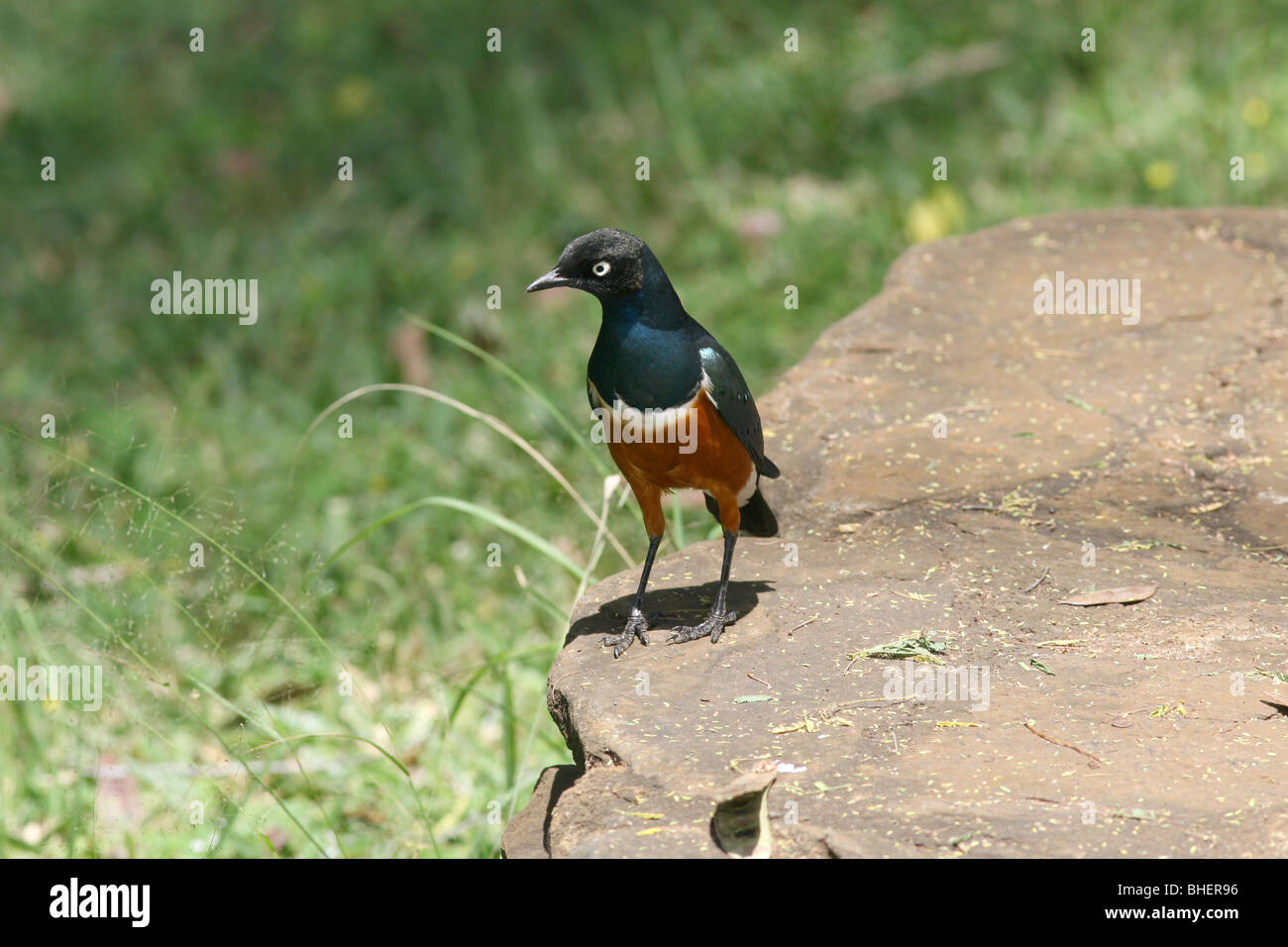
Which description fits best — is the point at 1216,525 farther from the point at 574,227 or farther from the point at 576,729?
the point at 574,227

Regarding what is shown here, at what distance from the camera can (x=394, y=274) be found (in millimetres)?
6770

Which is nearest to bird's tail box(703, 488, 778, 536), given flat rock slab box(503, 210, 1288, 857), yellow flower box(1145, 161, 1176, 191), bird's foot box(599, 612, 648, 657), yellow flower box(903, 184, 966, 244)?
flat rock slab box(503, 210, 1288, 857)

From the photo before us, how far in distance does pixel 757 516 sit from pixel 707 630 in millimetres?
535

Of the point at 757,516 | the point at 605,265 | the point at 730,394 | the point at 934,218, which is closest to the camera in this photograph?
the point at 605,265

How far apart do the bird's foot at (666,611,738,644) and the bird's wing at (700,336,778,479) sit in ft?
1.38

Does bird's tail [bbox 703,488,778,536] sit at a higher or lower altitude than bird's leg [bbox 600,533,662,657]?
higher

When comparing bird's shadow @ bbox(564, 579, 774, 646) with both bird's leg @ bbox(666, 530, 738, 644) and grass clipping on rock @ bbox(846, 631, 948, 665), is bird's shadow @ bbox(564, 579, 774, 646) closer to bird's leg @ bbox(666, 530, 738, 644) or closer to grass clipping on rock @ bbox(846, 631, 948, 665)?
Answer: bird's leg @ bbox(666, 530, 738, 644)

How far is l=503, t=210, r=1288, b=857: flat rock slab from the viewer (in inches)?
103

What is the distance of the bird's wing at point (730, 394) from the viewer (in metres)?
3.42

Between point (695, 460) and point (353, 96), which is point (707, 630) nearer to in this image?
point (695, 460)

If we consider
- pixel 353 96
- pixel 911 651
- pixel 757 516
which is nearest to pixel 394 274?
pixel 353 96

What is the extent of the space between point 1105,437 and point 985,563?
29.1 inches
